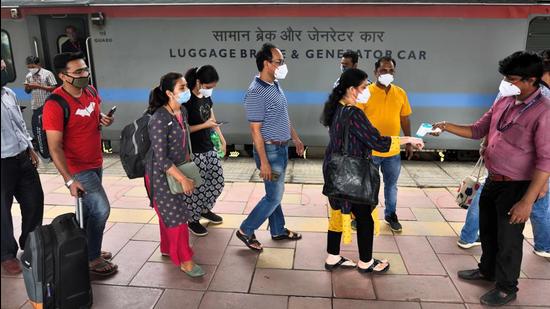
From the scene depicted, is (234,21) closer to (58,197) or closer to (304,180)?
(304,180)

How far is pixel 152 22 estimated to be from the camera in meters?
6.50

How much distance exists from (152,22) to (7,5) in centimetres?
225

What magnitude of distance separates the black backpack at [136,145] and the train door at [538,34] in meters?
5.85

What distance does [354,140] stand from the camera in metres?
2.96

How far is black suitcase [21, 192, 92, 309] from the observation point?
100 inches

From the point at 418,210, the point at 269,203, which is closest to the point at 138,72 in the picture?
the point at 269,203

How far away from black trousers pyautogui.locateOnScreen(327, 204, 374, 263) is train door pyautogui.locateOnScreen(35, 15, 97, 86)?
5.31 m

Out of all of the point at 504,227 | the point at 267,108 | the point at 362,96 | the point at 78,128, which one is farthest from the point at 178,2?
the point at 504,227

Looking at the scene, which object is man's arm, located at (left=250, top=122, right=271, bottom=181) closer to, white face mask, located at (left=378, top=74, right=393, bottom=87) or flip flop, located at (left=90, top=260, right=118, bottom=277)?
white face mask, located at (left=378, top=74, right=393, bottom=87)

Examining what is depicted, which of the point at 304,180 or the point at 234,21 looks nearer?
the point at 304,180

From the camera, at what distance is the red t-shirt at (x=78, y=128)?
2889mm

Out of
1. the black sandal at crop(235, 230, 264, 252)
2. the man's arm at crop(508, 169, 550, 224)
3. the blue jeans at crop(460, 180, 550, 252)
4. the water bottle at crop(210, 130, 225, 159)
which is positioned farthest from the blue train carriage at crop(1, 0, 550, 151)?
the man's arm at crop(508, 169, 550, 224)

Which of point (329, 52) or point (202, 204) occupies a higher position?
point (329, 52)

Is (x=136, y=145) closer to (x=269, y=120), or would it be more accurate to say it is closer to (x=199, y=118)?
(x=199, y=118)
